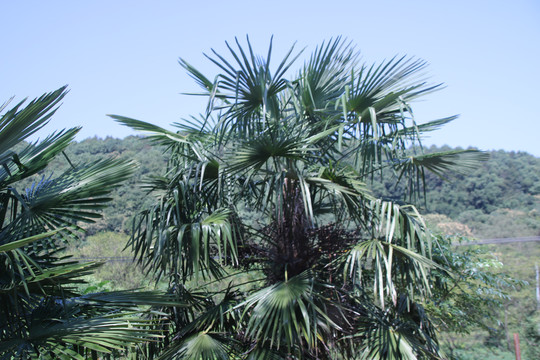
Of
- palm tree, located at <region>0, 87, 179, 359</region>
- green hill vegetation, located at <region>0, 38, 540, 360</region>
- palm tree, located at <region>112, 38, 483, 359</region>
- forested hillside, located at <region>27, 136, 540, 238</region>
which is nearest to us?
palm tree, located at <region>0, 87, 179, 359</region>

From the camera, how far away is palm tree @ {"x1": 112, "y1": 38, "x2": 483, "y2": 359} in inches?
139

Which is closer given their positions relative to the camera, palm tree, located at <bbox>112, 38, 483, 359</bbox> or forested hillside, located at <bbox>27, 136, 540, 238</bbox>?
palm tree, located at <bbox>112, 38, 483, 359</bbox>

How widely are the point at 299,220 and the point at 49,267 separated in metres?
2.20

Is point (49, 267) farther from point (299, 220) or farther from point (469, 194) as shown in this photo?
point (469, 194)

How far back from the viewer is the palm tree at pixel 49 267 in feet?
6.56

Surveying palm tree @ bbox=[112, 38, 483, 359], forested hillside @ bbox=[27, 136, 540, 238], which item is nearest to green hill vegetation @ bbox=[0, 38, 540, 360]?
palm tree @ bbox=[112, 38, 483, 359]

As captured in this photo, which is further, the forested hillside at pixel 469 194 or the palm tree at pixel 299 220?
the forested hillside at pixel 469 194

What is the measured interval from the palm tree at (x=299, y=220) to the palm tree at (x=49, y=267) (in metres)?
1.04

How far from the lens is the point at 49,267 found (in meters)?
2.52

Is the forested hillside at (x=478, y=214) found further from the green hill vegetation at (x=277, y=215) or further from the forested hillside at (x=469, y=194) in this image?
the green hill vegetation at (x=277, y=215)

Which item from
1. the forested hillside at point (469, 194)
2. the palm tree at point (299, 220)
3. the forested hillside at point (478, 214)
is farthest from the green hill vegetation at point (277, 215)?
the forested hillside at point (469, 194)

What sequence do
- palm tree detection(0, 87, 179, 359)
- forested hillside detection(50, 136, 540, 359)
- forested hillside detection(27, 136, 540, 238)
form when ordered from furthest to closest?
1. forested hillside detection(27, 136, 540, 238)
2. forested hillside detection(50, 136, 540, 359)
3. palm tree detection(0, 87, 179, 359)

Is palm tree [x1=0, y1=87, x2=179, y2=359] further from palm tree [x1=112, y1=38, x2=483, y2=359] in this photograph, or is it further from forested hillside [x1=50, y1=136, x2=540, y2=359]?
forested hillside [x1=50, y1=136, x2=540, y2=359]

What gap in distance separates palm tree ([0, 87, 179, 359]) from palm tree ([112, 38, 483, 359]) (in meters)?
1.04
